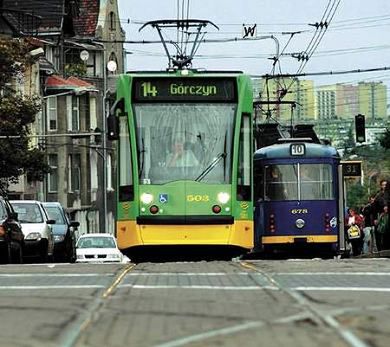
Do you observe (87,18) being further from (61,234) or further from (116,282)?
(116,282)

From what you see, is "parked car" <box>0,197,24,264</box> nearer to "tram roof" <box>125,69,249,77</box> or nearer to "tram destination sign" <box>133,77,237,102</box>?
"tram destination sign" <box>133,77,237,102</box>

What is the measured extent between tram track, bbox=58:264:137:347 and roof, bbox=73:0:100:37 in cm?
5565

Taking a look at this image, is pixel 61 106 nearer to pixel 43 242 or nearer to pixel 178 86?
pixel 43 242

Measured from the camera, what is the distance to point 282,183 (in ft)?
81.3

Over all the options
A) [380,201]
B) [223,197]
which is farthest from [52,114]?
[223,197]

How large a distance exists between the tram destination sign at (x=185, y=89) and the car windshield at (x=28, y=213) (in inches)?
251

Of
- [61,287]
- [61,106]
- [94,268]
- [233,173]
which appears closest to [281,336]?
[61,287]

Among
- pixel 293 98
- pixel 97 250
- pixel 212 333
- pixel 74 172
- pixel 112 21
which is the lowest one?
Answer: pixel 97 250

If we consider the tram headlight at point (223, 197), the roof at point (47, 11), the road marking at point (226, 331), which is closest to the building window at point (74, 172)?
the roof at point (47, 11)

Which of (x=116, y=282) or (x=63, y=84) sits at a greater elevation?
(x=63, y=84)

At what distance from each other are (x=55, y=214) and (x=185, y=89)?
380 inches

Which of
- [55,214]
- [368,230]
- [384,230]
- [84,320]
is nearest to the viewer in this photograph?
[84,320]

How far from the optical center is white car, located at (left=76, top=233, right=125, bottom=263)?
106 ft

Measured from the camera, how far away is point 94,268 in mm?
A: 15875
